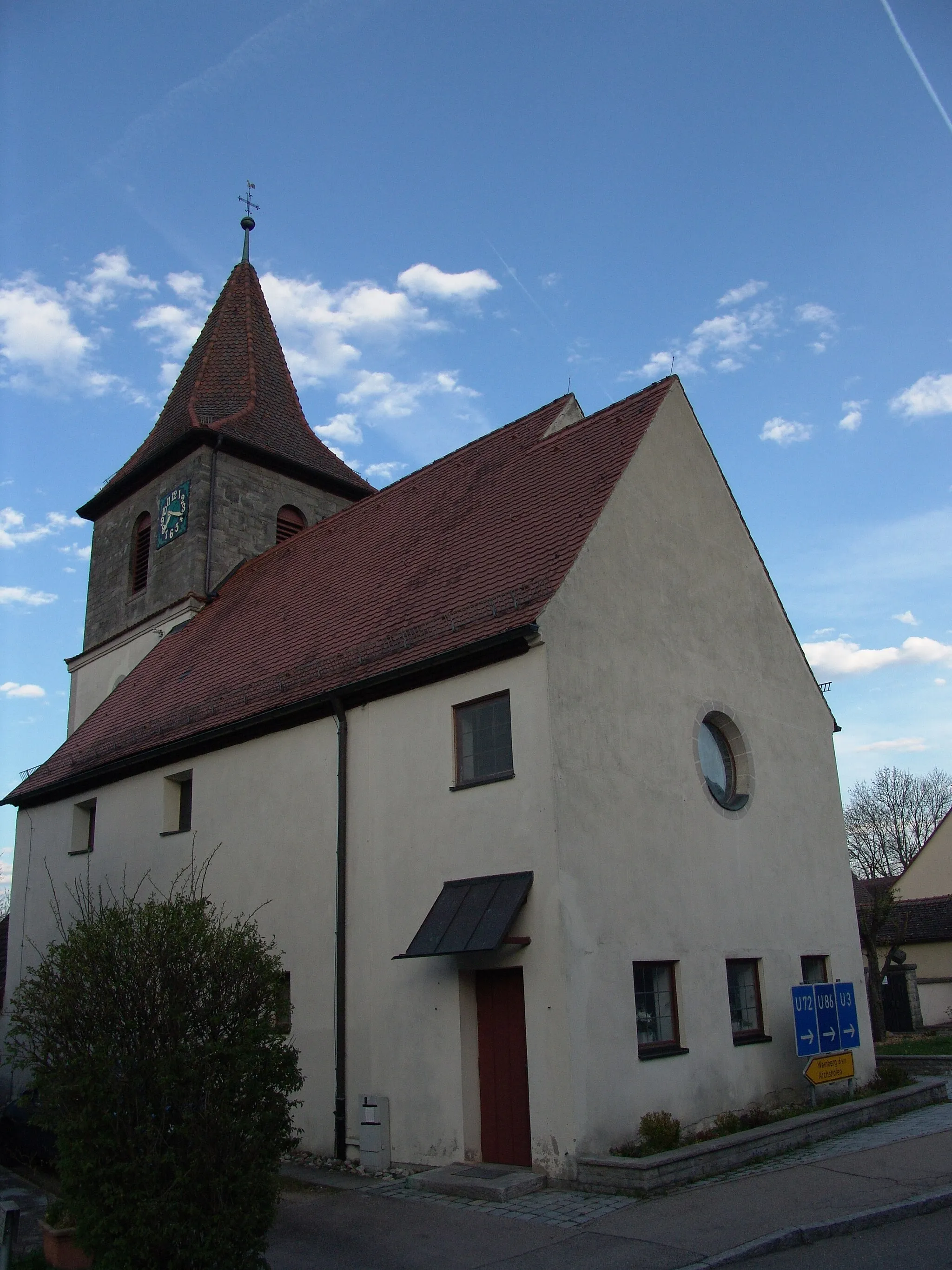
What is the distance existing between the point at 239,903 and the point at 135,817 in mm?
3467

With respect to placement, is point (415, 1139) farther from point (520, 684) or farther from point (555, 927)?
point (520, 684)

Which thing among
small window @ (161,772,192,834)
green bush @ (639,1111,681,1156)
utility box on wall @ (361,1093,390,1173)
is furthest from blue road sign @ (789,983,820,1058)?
small window @ (161,772,192,834)

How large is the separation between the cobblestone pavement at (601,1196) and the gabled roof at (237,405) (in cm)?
1764

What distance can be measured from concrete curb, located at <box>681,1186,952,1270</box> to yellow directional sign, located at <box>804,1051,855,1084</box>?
3.79 metres

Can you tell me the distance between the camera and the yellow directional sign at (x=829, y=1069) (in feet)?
40.9

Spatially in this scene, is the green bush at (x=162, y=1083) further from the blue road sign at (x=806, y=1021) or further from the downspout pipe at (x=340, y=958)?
the blue road sign at (x=806, y=1021)

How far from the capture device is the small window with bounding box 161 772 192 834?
52.7 feet

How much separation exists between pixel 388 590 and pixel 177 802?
4793mm

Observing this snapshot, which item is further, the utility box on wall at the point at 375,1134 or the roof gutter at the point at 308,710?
the roof gutter at the point at 308,710

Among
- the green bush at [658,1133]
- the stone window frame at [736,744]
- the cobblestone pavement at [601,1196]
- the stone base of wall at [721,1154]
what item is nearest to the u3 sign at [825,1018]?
the stone base of wall at [721,1154]

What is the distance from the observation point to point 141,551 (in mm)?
24953

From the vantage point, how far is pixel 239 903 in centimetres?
1421

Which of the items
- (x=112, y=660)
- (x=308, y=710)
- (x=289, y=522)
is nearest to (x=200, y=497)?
(x=289, y=522)

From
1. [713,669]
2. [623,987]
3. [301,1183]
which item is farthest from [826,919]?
[301,1183]
